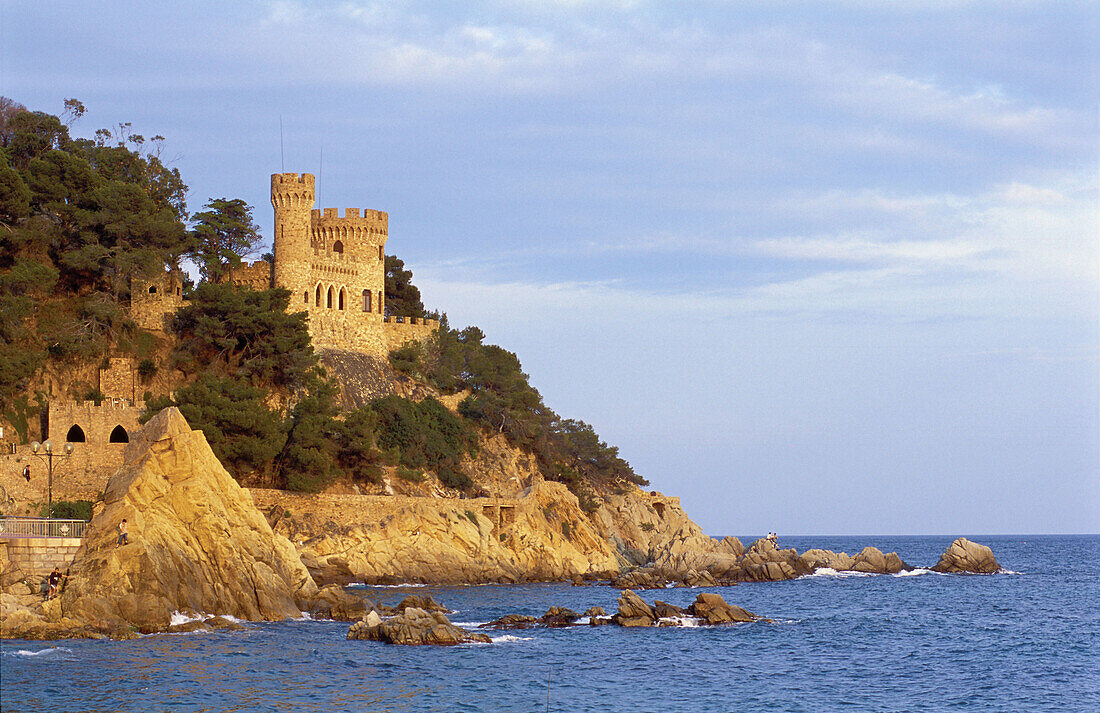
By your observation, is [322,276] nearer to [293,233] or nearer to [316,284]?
[316,284]

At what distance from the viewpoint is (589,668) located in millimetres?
31031

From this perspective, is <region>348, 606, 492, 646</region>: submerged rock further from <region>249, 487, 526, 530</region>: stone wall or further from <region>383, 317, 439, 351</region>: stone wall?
<region>383, 317, 439, 351</region>: stone wall

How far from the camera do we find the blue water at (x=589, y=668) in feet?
83.0

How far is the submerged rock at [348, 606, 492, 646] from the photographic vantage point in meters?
32.9

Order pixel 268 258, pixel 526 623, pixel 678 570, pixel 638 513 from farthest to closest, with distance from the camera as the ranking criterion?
pixel 638 513 → pixel 268 258 → pixel 678 570 → pixel 526 623

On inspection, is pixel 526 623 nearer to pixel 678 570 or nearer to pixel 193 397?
pixel 193 397

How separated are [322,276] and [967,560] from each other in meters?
42.6

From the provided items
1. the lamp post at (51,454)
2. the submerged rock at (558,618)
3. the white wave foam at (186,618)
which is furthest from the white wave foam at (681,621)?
the lamp post at (51,454)

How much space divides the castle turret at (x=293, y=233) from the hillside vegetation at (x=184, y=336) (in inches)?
110

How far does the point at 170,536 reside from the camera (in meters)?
33.7

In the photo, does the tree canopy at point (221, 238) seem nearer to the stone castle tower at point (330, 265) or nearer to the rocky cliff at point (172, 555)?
the stone castle tower at point (330, 265)

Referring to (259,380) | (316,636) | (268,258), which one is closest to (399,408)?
(259,380)

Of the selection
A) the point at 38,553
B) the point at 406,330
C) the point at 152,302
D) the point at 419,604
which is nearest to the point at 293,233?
the point at 152,302

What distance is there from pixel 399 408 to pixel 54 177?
19.1 metres
